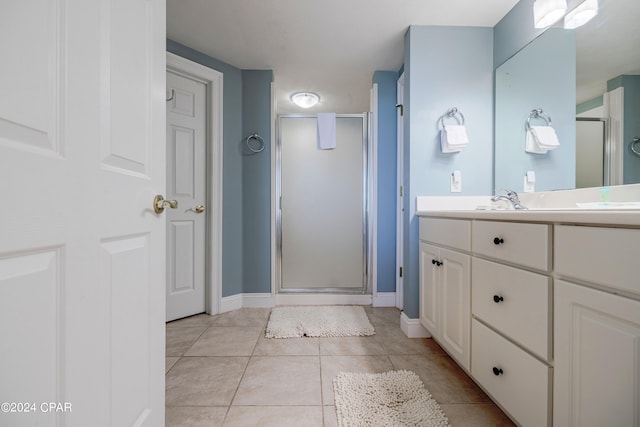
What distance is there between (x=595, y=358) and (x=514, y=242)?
14.9 inches

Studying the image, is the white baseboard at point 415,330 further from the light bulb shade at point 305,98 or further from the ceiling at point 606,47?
the light bulb shade at point 305,98

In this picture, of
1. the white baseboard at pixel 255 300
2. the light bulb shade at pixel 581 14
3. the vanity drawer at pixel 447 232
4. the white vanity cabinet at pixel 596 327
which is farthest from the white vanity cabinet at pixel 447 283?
the white baseboard at pixel 255 300

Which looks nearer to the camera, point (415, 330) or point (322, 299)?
point (415, 330)

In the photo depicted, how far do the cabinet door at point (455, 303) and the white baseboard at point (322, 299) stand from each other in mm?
1100

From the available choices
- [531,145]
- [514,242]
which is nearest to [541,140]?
[531,145]

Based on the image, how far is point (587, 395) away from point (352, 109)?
3384 millimetres

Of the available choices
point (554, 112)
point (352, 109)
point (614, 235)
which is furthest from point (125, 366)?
point (352, 109)

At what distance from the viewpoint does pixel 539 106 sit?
1536mm

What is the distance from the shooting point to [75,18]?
21.5 inches

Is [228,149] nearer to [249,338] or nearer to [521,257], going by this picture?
[249,338]

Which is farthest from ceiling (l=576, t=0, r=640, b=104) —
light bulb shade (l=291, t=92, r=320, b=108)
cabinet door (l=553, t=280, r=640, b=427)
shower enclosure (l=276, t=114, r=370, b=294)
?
light bulb shade (l=291, t=92, r=320, b=108)

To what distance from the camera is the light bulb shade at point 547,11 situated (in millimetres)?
1368

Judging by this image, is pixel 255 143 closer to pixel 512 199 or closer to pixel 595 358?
pixel 512 199

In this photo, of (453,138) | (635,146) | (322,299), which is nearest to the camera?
(635,146)
